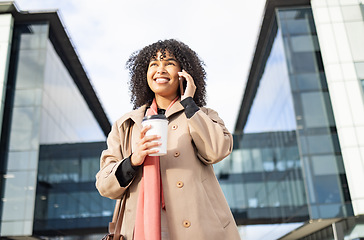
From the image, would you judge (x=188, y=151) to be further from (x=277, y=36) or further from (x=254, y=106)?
(x=254, y=106)

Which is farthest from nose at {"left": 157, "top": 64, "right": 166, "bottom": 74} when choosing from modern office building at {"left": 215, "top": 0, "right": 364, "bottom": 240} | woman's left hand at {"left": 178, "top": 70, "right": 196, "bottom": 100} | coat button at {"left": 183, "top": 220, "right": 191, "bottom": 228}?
modern office building at {"left": 215, "top": 0, "right": 364, "bottom": 240}

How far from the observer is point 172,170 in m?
1.94

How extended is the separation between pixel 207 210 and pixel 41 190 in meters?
16.2

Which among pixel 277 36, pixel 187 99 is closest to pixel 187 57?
pixel 187 99

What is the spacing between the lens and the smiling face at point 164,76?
2.22 m

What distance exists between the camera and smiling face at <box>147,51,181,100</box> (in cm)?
222

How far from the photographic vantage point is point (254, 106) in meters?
25.5

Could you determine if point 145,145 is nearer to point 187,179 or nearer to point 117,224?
point 187,179

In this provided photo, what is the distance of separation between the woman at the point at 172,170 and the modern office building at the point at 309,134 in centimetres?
1392

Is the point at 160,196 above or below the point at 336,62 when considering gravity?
below

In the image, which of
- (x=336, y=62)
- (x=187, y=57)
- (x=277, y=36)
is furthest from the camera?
(x=277, y=36)

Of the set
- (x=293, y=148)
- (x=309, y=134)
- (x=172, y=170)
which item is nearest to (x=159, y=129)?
(x=172, y=170)

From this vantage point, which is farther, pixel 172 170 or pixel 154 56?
pixel 154 56

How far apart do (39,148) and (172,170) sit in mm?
16032
